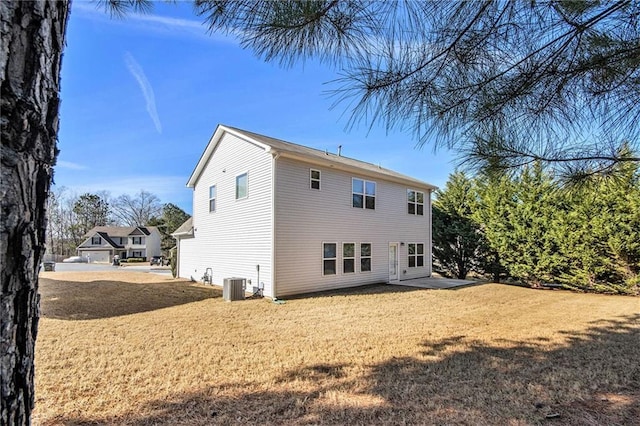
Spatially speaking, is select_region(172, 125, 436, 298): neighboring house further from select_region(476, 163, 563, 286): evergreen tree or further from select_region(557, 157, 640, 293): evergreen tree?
select_region(557, 157, 640, 293): evergreen tree

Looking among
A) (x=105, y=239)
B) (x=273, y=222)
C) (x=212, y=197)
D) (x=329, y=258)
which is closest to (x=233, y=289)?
(x=273, y=222)

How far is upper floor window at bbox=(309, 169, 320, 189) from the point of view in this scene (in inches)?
456

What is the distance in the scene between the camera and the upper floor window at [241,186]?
478 inches

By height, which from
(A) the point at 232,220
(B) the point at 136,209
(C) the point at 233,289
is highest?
(B) the point at 136,209

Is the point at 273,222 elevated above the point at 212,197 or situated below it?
below

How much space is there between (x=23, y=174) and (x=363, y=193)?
12653mm

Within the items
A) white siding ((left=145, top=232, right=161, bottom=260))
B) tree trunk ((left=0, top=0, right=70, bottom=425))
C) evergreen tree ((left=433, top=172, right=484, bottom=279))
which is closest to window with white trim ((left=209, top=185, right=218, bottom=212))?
evergreen tree ((left=433, top=172, right=484, bottom=279))

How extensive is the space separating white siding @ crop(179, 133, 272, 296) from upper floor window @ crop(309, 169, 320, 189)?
149 cm

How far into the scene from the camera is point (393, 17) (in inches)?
101

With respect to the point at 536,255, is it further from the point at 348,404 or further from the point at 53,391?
the point at 53,391

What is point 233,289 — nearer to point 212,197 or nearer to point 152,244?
point 212,197

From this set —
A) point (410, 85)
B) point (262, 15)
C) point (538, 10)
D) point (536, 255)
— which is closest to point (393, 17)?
point (410, 85)

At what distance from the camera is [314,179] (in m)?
11.7

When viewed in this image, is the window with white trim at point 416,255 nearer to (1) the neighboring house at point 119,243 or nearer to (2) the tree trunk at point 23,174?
(2) the tree trunk at point 23,174
